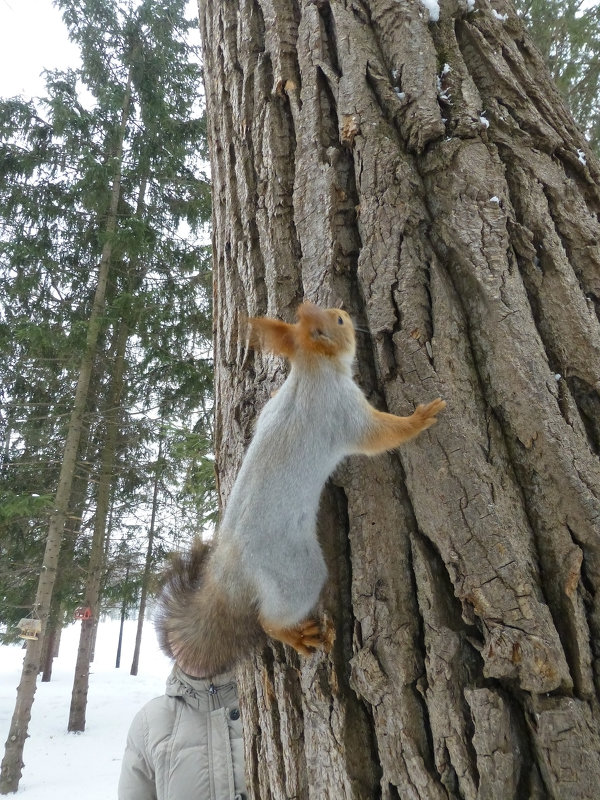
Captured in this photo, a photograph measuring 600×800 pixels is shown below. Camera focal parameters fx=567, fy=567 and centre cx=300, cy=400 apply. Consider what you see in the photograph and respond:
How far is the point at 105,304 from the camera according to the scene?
30.5ft

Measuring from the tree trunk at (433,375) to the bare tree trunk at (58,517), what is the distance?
706 cm

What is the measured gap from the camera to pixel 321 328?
142 centimetres

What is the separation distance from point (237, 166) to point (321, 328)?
2.79 ft

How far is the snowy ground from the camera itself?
6.74 m

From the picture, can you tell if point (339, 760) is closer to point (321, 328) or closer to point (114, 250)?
point (321, 328)

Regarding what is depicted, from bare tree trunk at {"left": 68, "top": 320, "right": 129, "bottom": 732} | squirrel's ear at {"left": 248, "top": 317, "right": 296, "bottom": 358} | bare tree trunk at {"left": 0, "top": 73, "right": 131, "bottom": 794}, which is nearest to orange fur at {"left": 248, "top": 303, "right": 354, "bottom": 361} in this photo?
squirrel's ear at {"left": 248, "top": 317, "right": 296, "bottom": 358}

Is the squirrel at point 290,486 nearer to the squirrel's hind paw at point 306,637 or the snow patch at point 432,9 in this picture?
the squirrel's hind paw at point 306,637

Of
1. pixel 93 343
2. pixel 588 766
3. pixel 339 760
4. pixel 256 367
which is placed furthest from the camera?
pixel 93 343

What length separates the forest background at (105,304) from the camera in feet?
29.5

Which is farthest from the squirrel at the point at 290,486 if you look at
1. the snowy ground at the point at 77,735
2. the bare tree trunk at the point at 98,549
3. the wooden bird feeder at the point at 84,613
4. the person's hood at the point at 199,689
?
the wooden bird feeder at the point at 84,613

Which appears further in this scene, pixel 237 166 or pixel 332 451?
pixel 237 166

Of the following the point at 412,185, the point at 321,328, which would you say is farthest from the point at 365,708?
the point at 412,185

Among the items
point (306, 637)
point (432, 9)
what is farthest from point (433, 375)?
point (432, 9)

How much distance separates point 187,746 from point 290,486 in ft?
4.44
